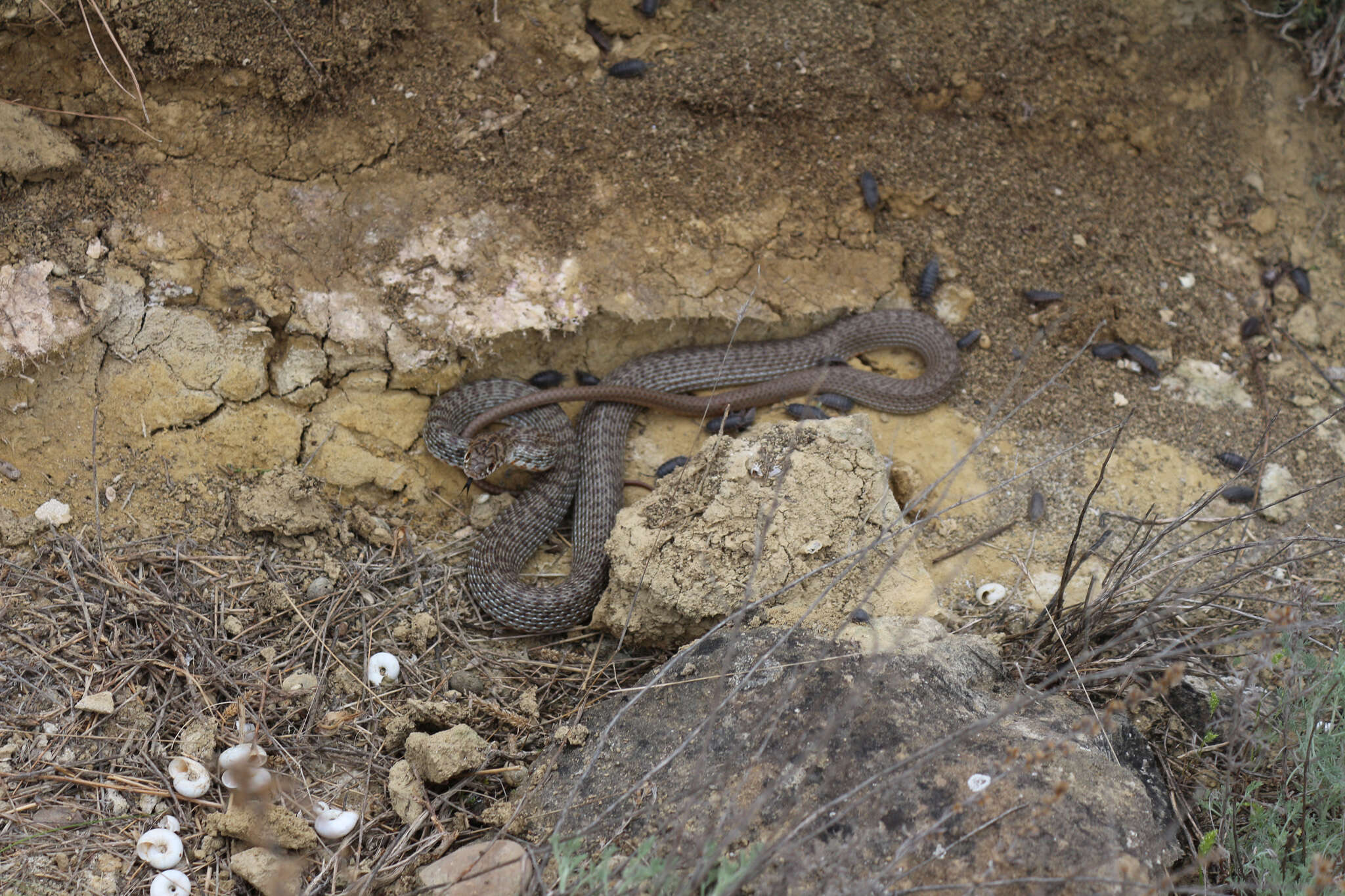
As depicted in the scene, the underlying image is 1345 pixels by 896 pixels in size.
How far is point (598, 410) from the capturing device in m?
5.80

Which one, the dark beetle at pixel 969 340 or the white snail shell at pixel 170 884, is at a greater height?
the dark beetle at pixel 969 340

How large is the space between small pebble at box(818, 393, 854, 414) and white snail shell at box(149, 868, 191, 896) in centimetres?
423

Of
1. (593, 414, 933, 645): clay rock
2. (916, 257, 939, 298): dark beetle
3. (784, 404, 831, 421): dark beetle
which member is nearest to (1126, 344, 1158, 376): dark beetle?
(916, 257, 939, 298): dark beetle

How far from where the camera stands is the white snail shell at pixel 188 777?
3672 millimetres

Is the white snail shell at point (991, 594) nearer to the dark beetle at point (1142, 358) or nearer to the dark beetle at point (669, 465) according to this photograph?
the dark beetle at point (669, 465)

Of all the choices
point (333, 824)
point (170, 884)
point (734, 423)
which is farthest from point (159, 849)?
point (734, 423)

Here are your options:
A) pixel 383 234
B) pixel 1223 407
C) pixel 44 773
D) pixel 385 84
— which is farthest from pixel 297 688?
pixel 1223 407

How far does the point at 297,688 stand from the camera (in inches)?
166

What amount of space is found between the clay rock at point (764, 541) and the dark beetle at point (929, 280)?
70.2 inches

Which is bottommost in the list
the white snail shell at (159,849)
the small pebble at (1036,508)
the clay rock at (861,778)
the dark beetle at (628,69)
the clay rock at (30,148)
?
the small pebble at (1036,508)

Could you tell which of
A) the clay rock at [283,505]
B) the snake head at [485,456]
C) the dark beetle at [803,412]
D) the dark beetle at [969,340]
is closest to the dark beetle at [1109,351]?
the dark beetle at [969,340]

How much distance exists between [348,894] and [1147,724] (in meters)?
3.49

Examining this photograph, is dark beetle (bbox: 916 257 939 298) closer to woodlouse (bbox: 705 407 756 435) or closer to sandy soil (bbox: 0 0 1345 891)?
sandy soil (bbox: 0 0 1345 891)

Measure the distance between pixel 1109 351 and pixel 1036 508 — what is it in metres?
1.47
